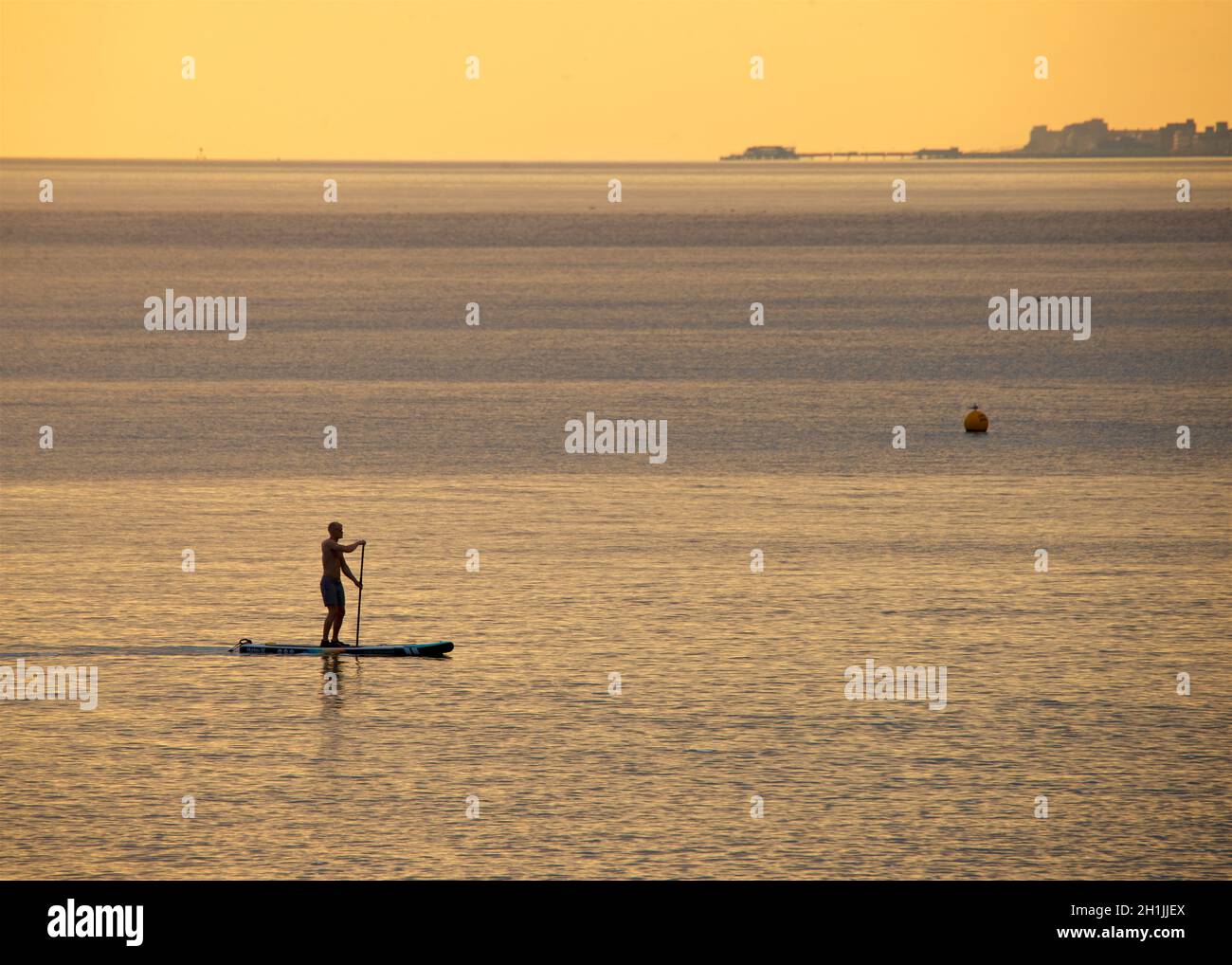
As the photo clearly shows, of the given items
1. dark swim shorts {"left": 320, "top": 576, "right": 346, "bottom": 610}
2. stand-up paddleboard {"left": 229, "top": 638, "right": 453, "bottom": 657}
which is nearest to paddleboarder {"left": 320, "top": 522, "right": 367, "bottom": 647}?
dark swim shorts {"left": 320, "top": 576, "right": 346, "bottom": 610}

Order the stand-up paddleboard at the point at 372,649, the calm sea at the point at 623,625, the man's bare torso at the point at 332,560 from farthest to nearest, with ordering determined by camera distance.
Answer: the stand-up paddleboard at the point at 372,649 < the man's bare torso at the point at 332,560 < the calm sea at the point at 623,625

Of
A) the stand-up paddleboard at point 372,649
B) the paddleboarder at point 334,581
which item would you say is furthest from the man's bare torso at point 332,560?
the stand-up paddleboard at point 372,649

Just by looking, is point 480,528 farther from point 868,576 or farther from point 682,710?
point 682,710

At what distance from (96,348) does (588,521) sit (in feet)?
183

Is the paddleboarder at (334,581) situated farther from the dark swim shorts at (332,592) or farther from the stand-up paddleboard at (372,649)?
the stand-up paddleboard at (372,649)

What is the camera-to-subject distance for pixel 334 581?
109 feet

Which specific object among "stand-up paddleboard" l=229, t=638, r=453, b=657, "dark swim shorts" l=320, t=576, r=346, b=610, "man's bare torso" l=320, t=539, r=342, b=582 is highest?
"man's bare torso" l=320, t=539, r=342, b=582

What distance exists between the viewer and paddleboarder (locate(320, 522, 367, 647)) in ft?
108

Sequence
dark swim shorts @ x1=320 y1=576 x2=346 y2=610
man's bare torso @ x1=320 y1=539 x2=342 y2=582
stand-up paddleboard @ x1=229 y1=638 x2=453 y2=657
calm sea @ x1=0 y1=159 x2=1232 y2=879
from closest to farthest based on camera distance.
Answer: calm sea @ x1=0 y1=159 x2=1232 y2=879 < man's bare torso @ x1=320 y1=539 x2=342 y2=582 < dark swim shorts @ x1=320 y1=576 x2=346 y2=610 < stand-up paddleboard @ x1=229 y1=638 x2=453 y2=657

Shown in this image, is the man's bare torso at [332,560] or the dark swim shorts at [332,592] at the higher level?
the man's bare torso at [332,560]

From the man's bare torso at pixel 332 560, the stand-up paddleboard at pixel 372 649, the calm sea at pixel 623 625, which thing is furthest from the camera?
the stand-up paddleboard at pixel 372 649

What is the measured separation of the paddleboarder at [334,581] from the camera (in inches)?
1302

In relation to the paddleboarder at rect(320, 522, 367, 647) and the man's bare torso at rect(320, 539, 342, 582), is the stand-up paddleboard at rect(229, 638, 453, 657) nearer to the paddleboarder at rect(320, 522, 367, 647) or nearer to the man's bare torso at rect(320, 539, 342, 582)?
the paddleboarder at rect(320, 522, 367, 647)
